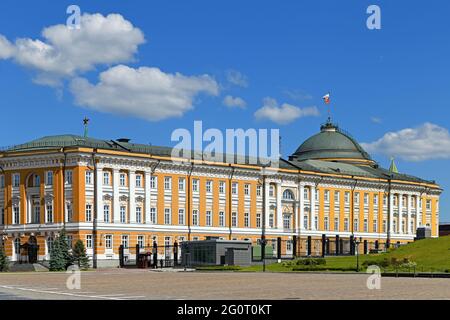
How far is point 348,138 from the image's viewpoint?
128 metres

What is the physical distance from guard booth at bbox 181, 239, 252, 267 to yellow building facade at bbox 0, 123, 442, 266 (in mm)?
10378

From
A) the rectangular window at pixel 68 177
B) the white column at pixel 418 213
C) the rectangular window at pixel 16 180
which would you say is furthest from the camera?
the white column at pixel 418 213

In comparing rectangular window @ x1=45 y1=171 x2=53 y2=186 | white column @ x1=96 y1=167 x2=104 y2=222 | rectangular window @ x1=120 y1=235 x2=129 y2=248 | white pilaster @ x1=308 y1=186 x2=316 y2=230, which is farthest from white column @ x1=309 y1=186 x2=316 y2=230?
rectangular window @ x1=45 y1=171 x2=53 y2=186

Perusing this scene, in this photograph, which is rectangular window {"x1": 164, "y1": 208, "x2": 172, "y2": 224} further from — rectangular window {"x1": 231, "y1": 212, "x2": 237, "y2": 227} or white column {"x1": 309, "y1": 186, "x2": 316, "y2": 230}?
white column {"x1": 309, "y1": 186, "x2": 316, "y2": 230}

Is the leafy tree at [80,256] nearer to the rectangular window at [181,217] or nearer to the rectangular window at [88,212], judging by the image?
the rectangular window at [88,212]

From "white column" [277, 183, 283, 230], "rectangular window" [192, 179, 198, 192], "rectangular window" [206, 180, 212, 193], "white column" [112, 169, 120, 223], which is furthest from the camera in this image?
"white column" [277, 183, 283, 230]

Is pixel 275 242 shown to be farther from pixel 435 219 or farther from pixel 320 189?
pixel 435 219

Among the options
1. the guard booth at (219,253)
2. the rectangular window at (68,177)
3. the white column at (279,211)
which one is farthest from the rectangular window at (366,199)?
the rectangular window at (68,177)

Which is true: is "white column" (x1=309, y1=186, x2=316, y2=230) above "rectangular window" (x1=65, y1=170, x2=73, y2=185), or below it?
below

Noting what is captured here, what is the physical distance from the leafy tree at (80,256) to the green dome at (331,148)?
50.3 metres

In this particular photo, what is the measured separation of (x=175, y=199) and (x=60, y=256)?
21542 millimetres

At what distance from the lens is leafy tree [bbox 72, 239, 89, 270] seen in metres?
77.6

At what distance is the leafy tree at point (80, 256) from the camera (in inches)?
3054

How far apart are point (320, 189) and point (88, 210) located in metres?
35.4
